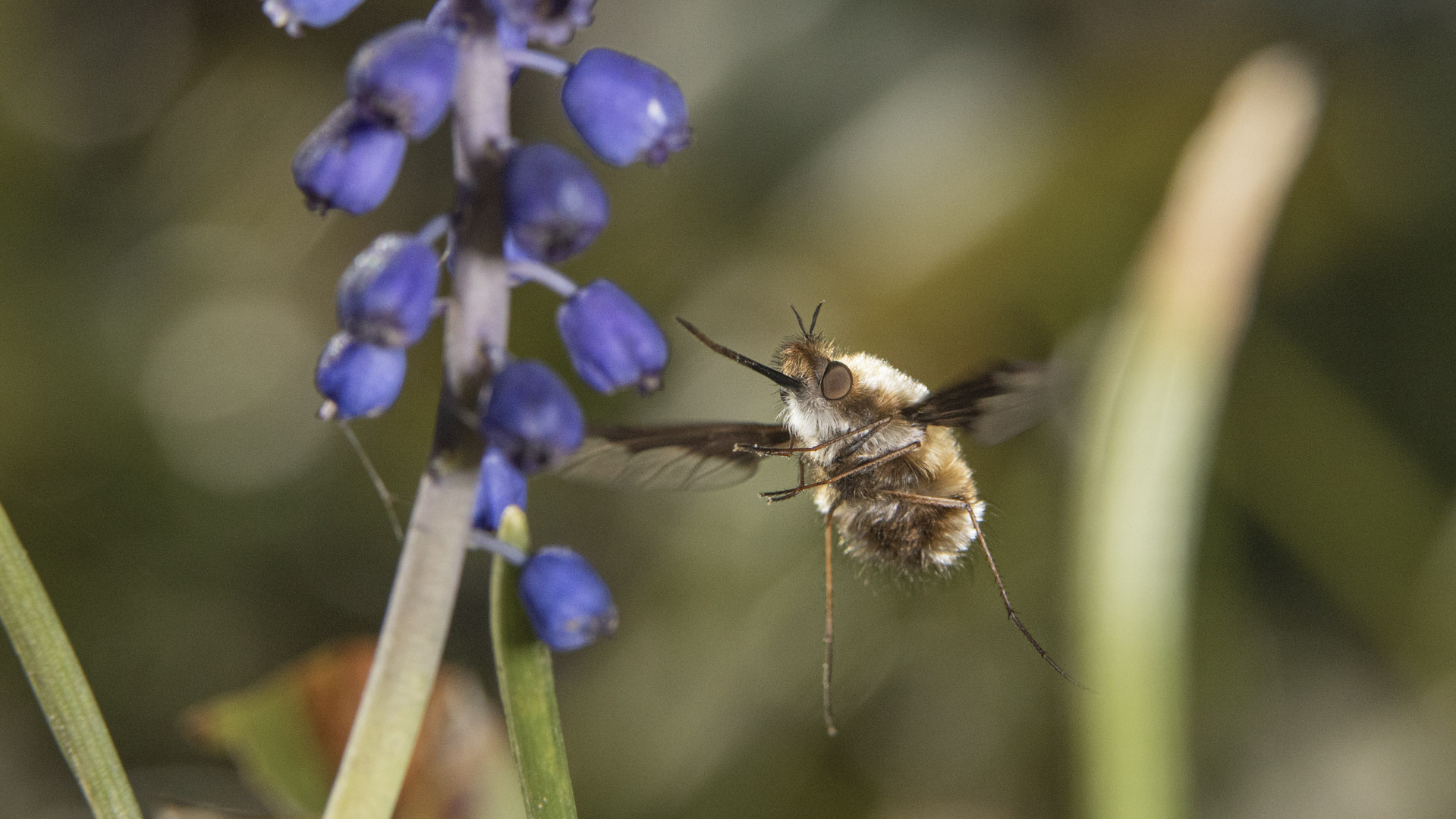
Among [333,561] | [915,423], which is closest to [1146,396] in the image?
[915,423]

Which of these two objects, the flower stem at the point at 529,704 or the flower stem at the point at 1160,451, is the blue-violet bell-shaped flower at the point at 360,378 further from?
the flower stem at the point at 1160,451

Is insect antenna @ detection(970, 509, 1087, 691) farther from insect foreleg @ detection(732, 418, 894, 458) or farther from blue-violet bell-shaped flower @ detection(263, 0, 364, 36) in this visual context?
blue-violet bell-shaped flower @ detection(263, 0, 364, 36)

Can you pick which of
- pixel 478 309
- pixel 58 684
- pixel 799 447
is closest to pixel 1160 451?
pixel 799 447

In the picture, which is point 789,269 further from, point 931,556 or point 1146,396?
point 931,556

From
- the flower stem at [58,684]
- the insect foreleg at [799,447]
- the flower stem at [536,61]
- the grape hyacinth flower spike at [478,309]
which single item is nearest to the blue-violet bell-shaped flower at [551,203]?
the grape hyacinth flower spike at [478,309]

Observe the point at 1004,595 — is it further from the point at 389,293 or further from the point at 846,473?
the point at 389,293
